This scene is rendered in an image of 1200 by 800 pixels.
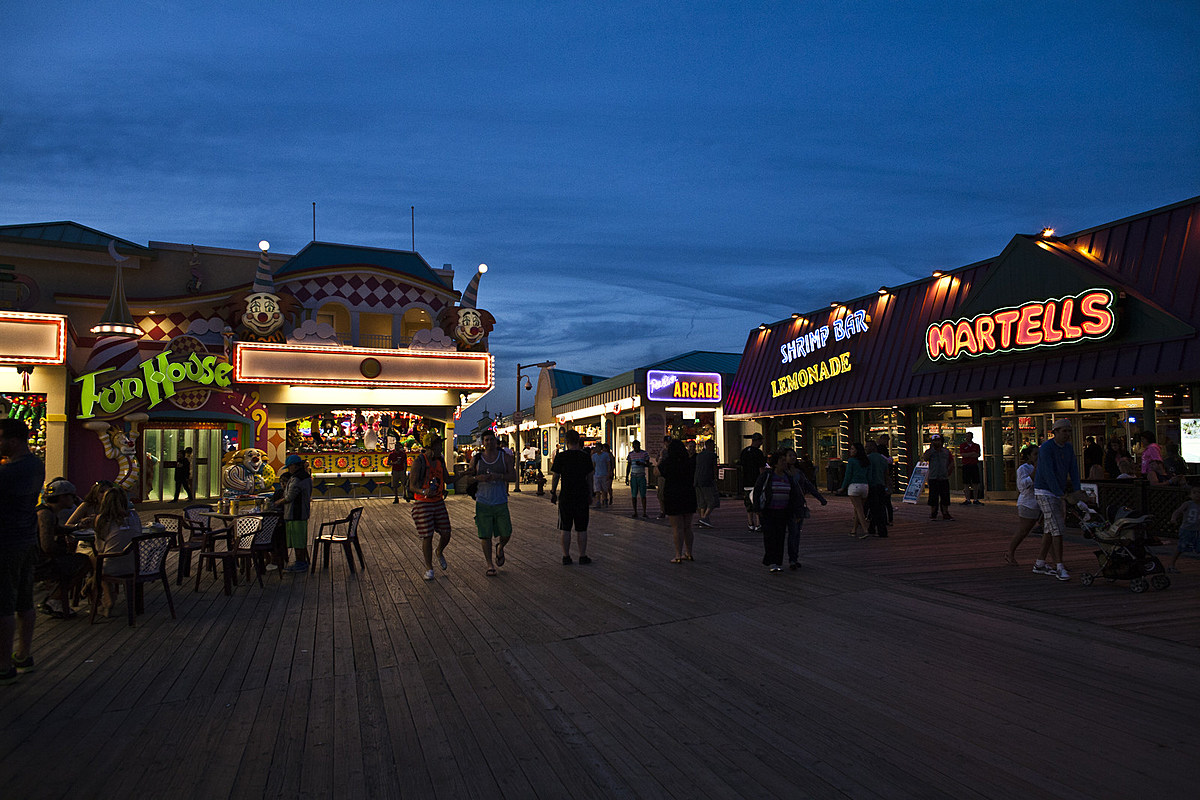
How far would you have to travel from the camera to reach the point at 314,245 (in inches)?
938

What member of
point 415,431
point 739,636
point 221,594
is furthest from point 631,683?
point 415,431

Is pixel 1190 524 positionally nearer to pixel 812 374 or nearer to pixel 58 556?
pixel 58 556

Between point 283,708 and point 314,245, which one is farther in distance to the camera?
point 314,245

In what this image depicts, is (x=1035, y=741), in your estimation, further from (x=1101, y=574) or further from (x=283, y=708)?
(x=1101, y=574)

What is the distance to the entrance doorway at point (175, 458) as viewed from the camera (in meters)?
20.8

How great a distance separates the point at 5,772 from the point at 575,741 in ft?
8.76

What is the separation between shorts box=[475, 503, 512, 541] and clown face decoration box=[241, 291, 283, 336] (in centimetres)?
1517

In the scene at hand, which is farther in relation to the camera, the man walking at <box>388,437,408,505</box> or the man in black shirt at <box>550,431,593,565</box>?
the man walking at <box>388,437,408,505</box>

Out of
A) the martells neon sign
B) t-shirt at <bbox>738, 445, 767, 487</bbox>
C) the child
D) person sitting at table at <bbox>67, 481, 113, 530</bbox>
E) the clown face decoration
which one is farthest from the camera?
the clown face decoration

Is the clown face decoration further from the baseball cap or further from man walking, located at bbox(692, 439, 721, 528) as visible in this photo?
the baseball cap

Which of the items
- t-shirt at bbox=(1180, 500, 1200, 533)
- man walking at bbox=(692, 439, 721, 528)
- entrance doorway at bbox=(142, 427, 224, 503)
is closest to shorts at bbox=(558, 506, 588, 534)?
man walking at bbox=(692, 439, 721, 528)

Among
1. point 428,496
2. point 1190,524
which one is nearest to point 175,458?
point 428,496

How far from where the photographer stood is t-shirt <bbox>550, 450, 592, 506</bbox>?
9.49m

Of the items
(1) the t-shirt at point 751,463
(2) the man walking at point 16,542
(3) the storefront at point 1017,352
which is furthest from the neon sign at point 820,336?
(2) the man walking at point 16,542
